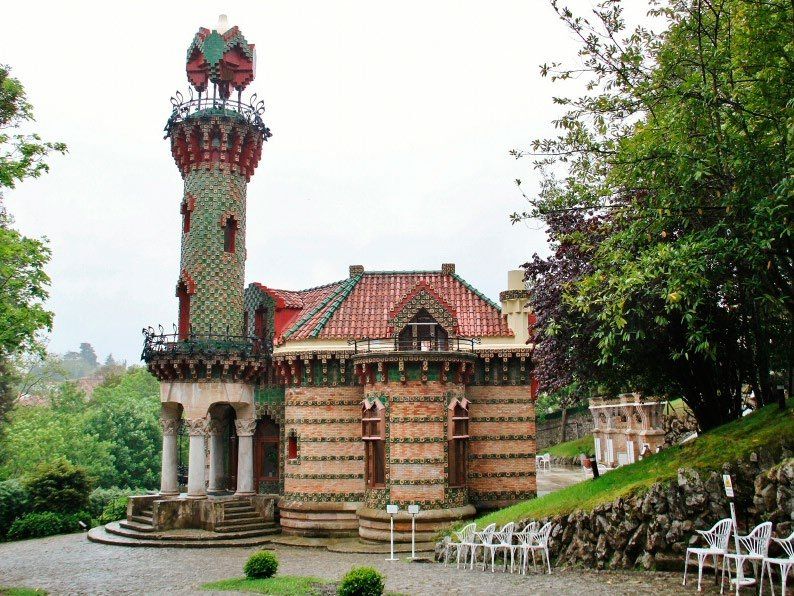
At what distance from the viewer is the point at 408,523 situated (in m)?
21.5

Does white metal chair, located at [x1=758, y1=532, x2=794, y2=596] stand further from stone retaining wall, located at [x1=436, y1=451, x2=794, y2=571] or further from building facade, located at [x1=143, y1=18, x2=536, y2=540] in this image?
building facade, located at [x1=143, y1=18, x2=536, y2=540]

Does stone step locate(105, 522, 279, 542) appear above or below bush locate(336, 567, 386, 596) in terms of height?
below

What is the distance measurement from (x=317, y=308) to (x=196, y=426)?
575 centimetres

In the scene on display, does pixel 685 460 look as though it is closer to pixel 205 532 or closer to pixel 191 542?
pixel 191 542

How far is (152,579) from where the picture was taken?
55.3ft

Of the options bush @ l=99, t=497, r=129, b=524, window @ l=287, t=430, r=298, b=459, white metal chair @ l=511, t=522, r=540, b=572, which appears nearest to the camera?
white metal chair @ l=511, t=522, r=540, b=572

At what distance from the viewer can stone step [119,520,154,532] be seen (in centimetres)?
2342

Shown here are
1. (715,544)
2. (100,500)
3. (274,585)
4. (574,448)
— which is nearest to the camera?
(715,544)

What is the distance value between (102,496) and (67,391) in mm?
29560

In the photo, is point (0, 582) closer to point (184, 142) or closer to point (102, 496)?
point (102, 496)

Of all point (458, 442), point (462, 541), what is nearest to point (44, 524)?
point (458, 442)

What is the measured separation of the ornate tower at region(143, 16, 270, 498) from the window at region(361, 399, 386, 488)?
15.8 ft

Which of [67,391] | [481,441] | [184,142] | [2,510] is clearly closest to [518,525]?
[481,441]

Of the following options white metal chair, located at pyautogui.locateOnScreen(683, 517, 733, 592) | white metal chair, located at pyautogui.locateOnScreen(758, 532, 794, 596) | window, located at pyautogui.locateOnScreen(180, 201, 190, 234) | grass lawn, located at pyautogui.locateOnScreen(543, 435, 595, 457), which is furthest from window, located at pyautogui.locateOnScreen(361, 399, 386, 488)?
grass lawn, located at pyautogui.locateOnScreen(543, 435, 595, 457)
